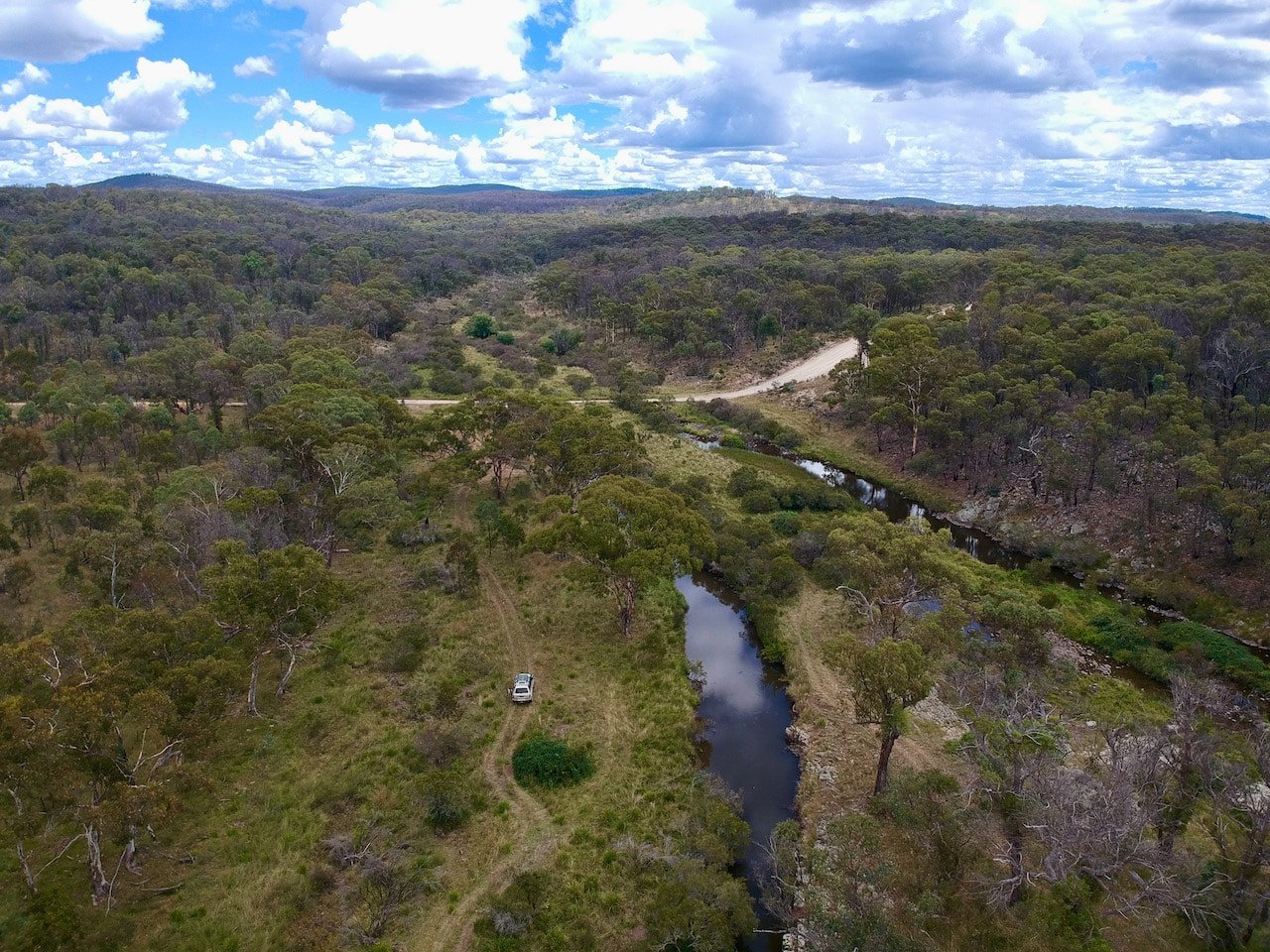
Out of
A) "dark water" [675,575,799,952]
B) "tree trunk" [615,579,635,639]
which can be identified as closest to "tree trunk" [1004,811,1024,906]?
"dark water" [675,575,799,952]

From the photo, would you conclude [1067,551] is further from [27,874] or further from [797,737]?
[27,874]

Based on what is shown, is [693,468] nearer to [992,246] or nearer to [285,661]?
[285,661]

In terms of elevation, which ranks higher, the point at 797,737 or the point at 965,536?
the point at 797,737

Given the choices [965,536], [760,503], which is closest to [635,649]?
[760,503]

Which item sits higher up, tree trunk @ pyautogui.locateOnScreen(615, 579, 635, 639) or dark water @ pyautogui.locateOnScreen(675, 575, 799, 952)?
tree trunk @ pyautogui.locateOnScreen(615, 579, 635, 639)

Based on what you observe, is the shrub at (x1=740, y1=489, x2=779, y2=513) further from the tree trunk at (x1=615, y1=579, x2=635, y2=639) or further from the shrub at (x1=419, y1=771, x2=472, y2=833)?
the shrub at (x1=419, y1=771, x2=472, y2=833)

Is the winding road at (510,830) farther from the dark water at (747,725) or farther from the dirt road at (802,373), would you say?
the dirt road at (802,373)

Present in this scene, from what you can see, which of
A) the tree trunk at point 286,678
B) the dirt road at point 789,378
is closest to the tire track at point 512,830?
the tree trunk at point 286,678

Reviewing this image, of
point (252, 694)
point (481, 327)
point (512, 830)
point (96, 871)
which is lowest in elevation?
point (512, 830)
